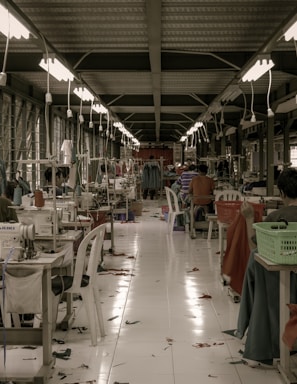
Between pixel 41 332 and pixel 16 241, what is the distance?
587 mm

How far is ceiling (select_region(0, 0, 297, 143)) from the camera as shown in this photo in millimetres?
5773

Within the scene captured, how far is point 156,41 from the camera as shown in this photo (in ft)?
21.0

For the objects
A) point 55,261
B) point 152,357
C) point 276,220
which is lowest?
point 152,357

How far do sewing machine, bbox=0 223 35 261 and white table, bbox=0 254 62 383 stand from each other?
0.23 feet

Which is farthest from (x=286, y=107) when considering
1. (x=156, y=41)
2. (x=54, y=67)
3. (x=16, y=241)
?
(x=16, y=241)

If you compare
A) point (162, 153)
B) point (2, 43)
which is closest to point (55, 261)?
point (2, 43)

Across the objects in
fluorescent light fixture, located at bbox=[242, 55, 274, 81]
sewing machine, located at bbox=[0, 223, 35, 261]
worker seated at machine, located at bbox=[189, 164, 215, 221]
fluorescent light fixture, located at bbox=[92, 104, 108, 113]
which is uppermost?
fluorescent light fixture, located at bbox=[92, 104, 108, 113]

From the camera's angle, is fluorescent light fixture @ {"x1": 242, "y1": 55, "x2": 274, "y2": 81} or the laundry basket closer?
the laundry basket

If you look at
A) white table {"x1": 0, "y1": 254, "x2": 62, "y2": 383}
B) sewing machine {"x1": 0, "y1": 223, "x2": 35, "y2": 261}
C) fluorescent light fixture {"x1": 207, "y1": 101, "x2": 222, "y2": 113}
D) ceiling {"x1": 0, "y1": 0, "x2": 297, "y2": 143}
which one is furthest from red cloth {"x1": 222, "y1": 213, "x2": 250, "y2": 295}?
fluorescent light fixture {"x1": 207, "y1": 101, "x2": 222, "y2": 113}

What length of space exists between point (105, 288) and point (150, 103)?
7676 mm

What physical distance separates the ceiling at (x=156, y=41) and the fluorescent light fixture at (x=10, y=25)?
0.11 metres

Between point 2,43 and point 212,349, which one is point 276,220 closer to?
point 212,349

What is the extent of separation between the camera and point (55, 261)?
3.49 meters

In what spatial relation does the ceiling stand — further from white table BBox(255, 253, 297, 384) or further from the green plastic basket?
white table BBox(255, 253, 297, 384)
